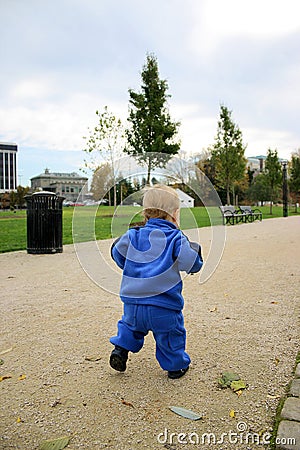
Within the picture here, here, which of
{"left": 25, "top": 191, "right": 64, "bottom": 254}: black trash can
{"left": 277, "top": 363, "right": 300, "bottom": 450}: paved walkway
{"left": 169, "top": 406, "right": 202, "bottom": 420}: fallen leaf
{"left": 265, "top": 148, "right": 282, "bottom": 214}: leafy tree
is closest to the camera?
{"left": 277, "top": 363, "right": 300, "bottom": 450}: paved walkway

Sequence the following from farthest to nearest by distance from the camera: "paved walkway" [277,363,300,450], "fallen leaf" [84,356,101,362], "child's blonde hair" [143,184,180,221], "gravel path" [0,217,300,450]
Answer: "fallen leaf" [84,356,101,362]
"child's blonde hair" [143,184,180,221]
"gravel path" [0,217,300,450]
"paved walkway" [277,363,300,450]

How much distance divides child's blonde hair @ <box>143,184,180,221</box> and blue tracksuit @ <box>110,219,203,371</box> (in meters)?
0.08

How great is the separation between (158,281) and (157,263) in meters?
0.12

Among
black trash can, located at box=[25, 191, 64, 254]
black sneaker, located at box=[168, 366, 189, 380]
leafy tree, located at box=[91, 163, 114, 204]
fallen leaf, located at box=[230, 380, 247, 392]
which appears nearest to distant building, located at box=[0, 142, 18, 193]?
black trash can, located at box=[25, 191, 64, 254]

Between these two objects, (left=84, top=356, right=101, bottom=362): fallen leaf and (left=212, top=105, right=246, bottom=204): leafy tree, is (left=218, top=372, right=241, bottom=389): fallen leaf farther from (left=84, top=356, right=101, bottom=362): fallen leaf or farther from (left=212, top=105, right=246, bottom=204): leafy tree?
(left=212, top=105, right=246, bottom=204): leafy tree

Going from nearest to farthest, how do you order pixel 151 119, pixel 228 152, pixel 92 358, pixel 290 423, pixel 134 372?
pixel 290 423, pixel 134 372, pixel 92 358, pixel 151 119, pixel 228 152

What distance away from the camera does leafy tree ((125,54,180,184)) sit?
779 inches

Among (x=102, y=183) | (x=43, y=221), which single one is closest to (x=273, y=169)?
(x=43, y=221)

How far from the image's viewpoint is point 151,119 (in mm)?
21484

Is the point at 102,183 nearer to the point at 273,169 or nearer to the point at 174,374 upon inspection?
the point at 174,374

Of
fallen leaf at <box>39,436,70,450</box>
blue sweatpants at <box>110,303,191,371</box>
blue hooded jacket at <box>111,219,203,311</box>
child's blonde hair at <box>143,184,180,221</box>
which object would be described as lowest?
fallen leaf at <box>39,436,70,450</box>

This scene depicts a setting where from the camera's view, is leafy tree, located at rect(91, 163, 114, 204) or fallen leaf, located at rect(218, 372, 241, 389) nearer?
fallen leaf, located at rect(218, 372, 241, 389)

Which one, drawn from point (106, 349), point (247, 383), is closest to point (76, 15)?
point (106, 349)

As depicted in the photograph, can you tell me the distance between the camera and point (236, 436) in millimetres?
2340
